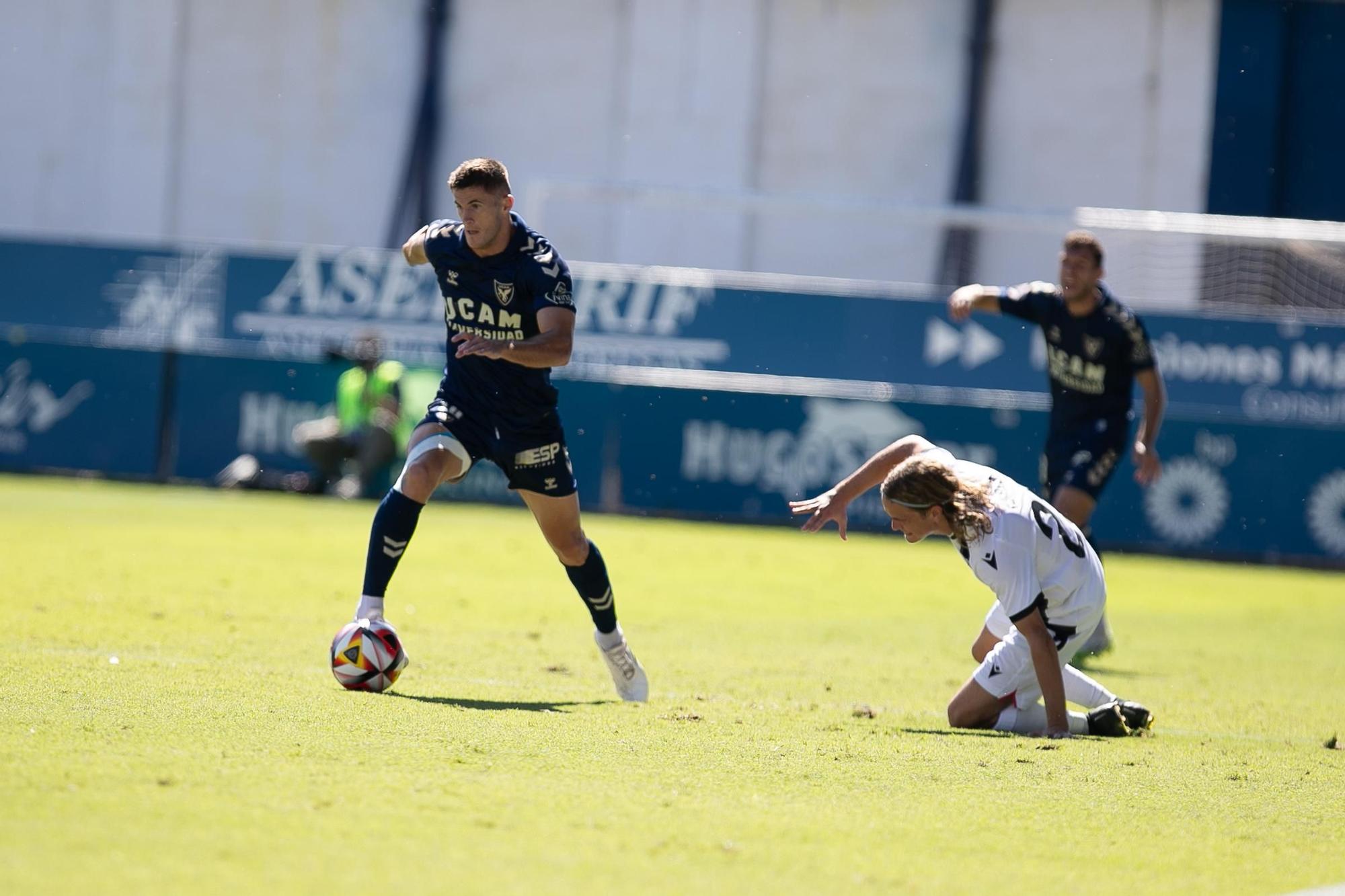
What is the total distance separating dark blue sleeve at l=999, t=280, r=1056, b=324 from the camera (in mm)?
9781

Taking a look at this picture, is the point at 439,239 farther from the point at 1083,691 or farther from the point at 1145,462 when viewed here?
the point at 1145,462

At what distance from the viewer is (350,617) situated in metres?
9.29

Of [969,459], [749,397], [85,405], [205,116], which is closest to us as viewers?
[969,459]

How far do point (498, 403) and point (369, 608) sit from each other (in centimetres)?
99

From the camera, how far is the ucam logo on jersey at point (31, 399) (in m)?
20.3

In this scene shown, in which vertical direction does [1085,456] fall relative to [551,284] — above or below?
below

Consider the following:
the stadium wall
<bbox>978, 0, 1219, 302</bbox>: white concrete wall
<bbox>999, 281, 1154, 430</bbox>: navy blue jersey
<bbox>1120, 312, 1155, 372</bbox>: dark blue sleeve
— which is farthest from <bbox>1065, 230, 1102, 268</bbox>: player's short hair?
<bbox>978, 0, 1219, 302</bbox>: white concrete wall

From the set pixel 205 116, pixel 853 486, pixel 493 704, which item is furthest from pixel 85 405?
pixel 853 486

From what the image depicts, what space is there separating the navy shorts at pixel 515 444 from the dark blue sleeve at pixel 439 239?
61 centimetres

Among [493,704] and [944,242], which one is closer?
[493,704]

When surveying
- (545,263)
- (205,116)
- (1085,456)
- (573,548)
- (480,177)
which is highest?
(205,116)

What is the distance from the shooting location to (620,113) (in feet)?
96.8

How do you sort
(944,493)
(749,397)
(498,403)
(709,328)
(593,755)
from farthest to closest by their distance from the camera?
1. (709,328)
2. (749,397)
3. (498,403)
4. (944,493)
5. (593,755)

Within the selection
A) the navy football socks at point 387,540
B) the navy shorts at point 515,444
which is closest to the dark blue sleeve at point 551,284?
the navy shorts at point 515,444
